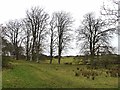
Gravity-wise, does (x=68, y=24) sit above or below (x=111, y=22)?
above

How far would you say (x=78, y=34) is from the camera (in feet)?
196

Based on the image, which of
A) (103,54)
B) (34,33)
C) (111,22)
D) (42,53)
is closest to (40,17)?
(34,33)

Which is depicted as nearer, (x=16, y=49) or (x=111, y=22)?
(x=111, y=22)

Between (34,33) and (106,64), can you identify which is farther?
(34,33)

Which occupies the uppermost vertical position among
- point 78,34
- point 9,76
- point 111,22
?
point 78,34

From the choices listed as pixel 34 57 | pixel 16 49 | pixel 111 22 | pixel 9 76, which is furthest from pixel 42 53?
pixel 111 22

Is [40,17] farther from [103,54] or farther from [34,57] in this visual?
[103,54]

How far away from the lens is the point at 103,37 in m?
56.8

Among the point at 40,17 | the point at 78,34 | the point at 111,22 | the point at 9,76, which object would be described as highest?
the point at 40,17

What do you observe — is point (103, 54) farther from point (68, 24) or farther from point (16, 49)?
point (16, 49)

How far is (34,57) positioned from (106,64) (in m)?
18.9

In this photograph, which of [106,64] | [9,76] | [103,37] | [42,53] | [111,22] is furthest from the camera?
[42,53]

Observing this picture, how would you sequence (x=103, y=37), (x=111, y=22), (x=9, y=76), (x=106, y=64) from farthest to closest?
(x=103, y=37)
(x=106, y=64)
(x=9, y=76)
(x=111, y=22)

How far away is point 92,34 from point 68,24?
754cm
